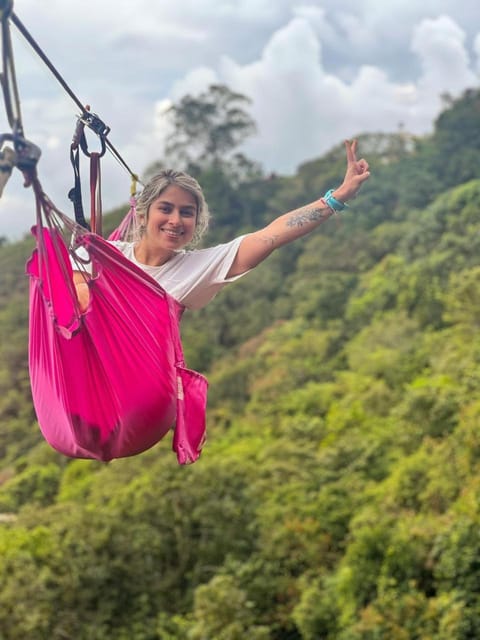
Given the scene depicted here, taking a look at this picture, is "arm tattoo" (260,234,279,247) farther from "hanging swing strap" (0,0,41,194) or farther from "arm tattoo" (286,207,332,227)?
"hanging swing strap" (0,0,41,194)

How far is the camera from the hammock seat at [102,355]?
1.67 m

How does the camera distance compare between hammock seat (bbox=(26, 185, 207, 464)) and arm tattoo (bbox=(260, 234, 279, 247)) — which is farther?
arm tattoo (bbox=(260, 234, 279, 247))

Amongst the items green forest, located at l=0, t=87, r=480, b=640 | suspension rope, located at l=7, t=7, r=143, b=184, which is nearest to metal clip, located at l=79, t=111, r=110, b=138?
suspension rope, located at l=7, t=7, r=143, b=184

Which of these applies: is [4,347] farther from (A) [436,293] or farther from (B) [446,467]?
(B) [446,467]

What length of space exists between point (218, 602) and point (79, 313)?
8.44 meters

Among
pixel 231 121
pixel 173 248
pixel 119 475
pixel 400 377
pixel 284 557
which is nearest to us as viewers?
pixel 173 248

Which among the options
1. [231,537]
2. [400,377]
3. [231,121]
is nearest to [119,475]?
[231,537]

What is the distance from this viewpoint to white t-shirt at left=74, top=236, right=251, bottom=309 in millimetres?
1904

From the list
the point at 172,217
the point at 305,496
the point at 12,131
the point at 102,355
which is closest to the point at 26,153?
the point at 12,131

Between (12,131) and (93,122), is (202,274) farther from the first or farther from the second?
(12,131)

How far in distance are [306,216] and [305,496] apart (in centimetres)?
1008

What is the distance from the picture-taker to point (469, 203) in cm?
1872

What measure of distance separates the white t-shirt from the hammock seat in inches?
3.4

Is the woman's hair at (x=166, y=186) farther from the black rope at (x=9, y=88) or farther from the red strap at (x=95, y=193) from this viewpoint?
the black rope at (x=9, y=88)
